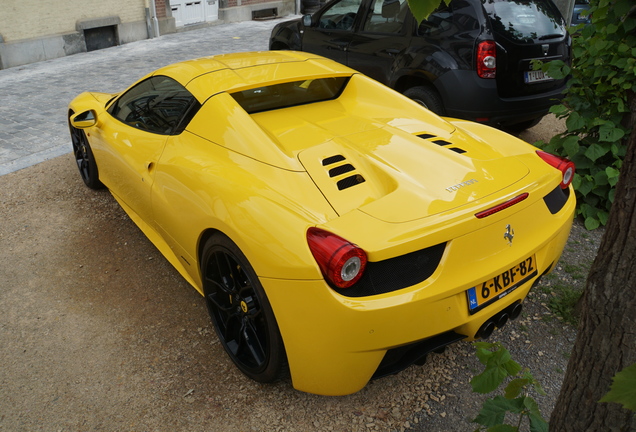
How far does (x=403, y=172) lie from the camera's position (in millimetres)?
2691

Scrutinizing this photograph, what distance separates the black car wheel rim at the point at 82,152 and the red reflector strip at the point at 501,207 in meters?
3.63

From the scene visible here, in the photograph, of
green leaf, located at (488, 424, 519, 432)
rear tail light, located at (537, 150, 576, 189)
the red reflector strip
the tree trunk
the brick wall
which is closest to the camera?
the tree trunk

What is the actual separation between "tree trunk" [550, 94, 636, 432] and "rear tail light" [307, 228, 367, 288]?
2.74 feet

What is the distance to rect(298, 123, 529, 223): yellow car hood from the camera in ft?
8.10

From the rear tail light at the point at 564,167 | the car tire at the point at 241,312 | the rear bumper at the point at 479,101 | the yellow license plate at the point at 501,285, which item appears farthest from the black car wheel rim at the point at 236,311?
the rear bumper at the point at 479,101

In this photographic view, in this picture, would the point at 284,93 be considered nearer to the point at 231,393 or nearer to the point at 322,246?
the point at 322,246

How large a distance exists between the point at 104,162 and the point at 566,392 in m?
3.66

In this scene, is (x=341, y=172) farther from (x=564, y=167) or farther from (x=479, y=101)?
(x=479, y=101)

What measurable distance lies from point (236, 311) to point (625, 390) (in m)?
2.06

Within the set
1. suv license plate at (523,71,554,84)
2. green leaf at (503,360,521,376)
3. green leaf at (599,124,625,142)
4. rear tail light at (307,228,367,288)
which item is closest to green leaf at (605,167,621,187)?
green leaf at (599,124,625,142)

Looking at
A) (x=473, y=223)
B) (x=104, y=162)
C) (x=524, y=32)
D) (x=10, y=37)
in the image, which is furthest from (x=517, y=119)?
(x=10, y=37)

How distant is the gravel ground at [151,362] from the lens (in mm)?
2689

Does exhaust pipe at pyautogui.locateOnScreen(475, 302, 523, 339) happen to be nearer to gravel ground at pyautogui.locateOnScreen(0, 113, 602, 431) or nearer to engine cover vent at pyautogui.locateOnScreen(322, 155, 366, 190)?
gravel ground at pyautogui.locateOnScreen(0, 113, 602, 431)

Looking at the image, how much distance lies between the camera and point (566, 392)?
177 centimetres
